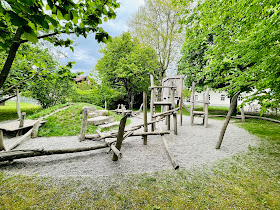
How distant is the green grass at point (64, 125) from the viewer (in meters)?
6.39

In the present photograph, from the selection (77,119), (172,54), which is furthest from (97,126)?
(172,54)

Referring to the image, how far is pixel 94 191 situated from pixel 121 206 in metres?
0.66

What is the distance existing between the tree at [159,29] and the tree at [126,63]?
1.22 m

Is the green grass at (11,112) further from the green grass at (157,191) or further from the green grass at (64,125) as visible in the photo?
the green grass at (157,191)

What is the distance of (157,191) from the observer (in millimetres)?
2479

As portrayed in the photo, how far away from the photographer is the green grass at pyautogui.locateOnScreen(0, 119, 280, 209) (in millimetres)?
2160

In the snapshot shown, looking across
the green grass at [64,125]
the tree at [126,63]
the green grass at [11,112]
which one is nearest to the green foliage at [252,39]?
the green grass at [64,125]

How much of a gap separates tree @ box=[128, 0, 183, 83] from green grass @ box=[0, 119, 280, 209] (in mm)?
17448

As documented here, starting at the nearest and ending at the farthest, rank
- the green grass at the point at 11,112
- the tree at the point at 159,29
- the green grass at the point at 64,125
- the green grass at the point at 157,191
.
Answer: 1. the green grass at the point at 157,191
2. the green grass at the point at 64,125
3. the green grass at the point at 11,112
4. the tree at the point at 159,29

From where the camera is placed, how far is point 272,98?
9.91 ft

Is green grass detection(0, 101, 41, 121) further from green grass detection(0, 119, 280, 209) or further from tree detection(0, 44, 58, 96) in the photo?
green grass detection(0, 119, 280, 209)

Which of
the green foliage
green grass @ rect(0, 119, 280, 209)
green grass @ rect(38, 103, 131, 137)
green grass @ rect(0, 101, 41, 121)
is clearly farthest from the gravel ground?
green grass @ rect(0, 101, 41, 121)

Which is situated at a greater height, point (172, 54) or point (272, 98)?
point (172, 54)

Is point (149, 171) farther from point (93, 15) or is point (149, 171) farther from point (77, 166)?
point (93, 15)
